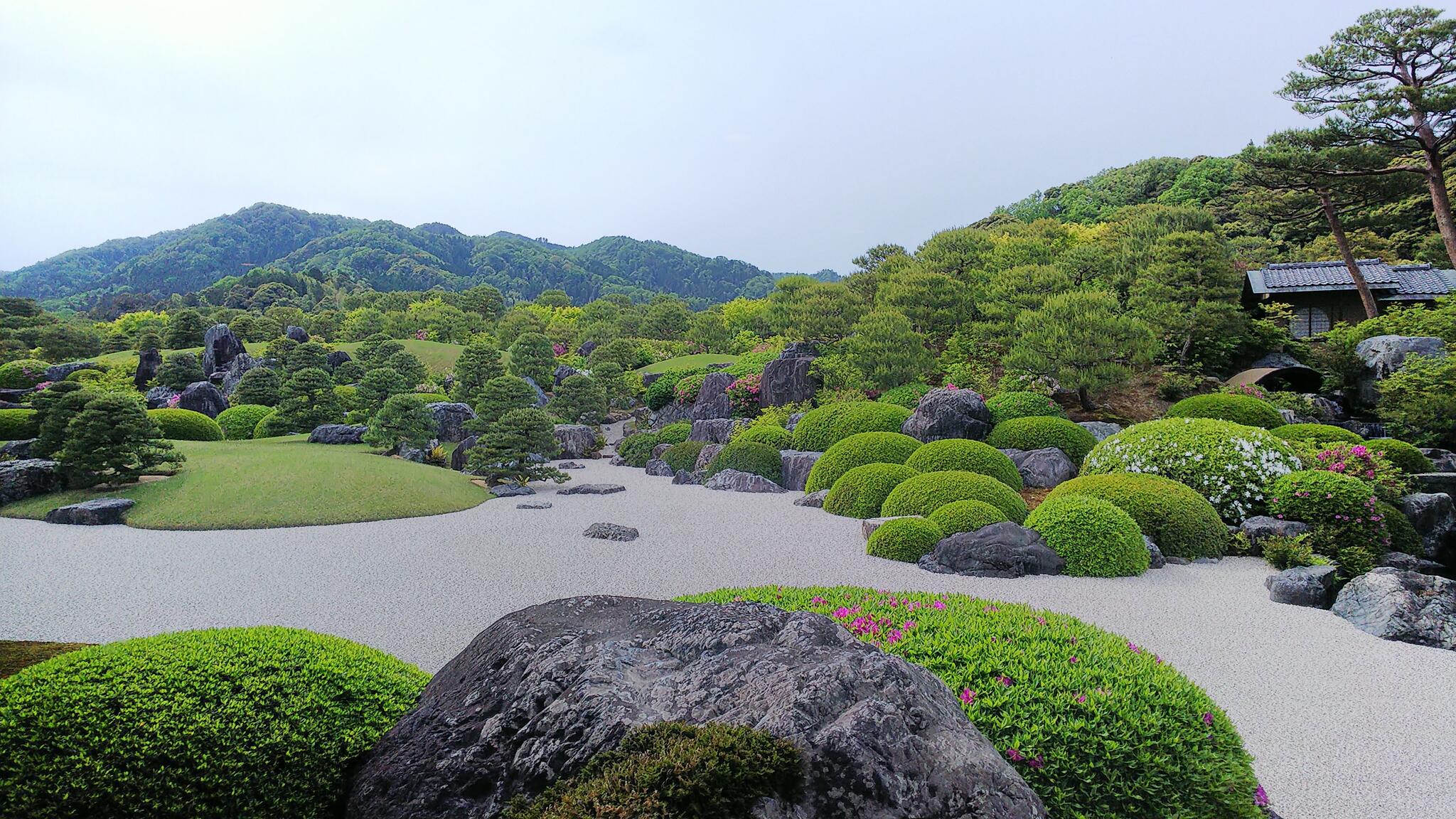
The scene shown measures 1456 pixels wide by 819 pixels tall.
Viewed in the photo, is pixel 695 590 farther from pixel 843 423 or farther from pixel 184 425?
pixel 184 425

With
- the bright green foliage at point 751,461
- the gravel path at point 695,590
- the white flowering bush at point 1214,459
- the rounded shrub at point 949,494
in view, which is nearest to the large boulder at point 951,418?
the bright green foliage at point 751,461

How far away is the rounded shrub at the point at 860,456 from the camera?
11.4 meters

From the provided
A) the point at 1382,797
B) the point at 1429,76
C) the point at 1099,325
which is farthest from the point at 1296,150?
the point at 1382,797

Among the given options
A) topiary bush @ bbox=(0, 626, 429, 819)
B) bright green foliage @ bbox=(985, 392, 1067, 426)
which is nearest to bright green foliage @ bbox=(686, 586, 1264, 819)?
topiary bush @ bbox=(0, 626, 429, 819)

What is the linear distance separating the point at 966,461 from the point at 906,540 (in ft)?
10.2

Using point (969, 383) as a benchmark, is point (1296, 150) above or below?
above

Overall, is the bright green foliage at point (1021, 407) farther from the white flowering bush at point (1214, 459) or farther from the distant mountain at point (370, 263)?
the distant mountain at point (370, 263)

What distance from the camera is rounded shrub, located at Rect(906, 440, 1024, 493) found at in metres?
10.0

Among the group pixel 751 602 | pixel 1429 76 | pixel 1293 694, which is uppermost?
pixel 1429 76

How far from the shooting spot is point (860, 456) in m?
11.5

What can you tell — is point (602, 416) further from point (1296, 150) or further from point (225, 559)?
point (1296, 150)

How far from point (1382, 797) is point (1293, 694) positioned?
3.68ft

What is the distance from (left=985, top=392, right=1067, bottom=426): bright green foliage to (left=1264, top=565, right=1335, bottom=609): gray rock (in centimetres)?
697

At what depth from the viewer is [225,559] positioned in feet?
24.9
